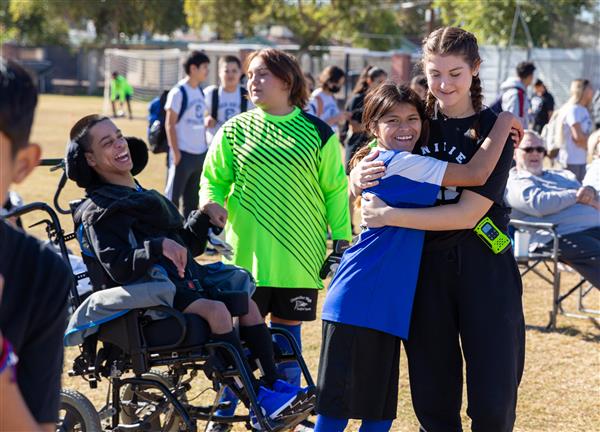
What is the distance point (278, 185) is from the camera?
182 inches

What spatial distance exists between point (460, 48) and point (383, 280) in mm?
848

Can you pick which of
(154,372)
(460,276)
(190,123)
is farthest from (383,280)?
(190,123)

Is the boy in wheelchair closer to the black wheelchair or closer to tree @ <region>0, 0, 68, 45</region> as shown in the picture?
the black wheelchair

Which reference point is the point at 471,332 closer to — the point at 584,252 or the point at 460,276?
the point at 460,276

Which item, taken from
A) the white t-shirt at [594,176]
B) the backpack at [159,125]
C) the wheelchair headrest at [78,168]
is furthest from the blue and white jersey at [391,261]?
the backpack at [159,125]

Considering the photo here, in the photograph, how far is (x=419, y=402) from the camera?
360 centimetres

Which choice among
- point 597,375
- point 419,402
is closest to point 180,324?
point 419,402

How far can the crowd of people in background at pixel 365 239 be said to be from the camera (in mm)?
3402

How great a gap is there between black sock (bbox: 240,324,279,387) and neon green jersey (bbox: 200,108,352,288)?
1.38 feet

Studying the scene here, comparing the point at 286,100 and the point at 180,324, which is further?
the point at 286,100

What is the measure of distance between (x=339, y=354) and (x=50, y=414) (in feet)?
6.10

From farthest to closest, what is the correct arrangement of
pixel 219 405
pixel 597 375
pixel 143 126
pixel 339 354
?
pixel 143 126 → pixel 597 375 → pixel 219 405 → pixel 339 354

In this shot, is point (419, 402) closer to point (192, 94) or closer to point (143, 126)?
point (192, 94)

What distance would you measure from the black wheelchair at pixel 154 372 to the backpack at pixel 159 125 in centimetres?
518
